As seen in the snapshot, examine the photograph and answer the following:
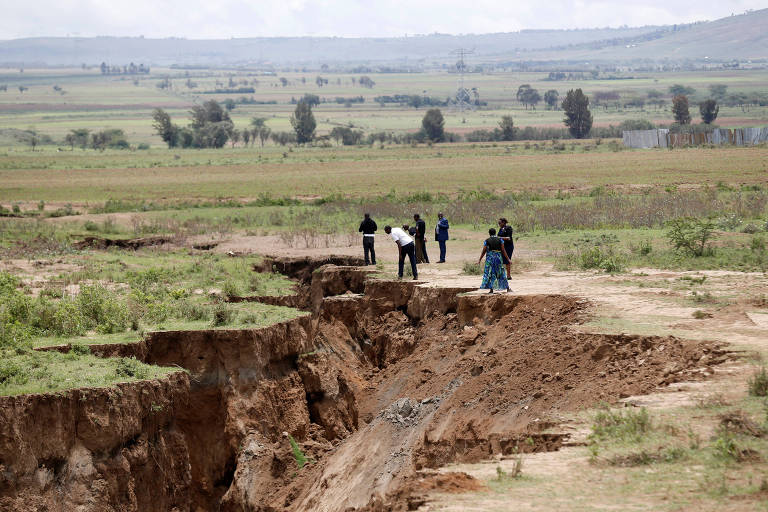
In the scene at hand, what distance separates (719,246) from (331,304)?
8867 millimetres

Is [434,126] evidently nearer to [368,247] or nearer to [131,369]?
[368,247]

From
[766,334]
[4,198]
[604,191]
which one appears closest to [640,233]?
[766,334]

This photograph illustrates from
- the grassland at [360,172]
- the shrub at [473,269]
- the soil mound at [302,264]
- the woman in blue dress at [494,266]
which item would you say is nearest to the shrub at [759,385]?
the woman in blue dress at [494,266]

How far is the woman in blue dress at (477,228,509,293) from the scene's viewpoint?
20.0 metres

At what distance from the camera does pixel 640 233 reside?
29.9 metres

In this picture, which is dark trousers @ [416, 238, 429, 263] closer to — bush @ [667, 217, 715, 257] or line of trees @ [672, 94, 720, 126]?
bush @ [667, 217, 715, 257]

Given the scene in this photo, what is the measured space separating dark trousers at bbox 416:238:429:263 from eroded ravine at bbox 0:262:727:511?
2.40 metres

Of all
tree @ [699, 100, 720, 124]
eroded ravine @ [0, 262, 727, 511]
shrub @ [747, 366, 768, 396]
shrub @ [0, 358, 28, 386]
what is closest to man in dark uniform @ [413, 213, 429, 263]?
eroded ravine @ [0, 262, 727, 511]

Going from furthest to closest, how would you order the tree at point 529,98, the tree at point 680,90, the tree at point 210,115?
the tree at point 529,98 → the tree at point 680,90 → the tree at point 210,115

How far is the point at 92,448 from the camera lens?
15.0 metres

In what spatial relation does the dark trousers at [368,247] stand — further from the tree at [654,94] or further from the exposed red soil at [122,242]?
Result: the tree at [654,94]

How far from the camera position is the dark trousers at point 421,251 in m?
25.8

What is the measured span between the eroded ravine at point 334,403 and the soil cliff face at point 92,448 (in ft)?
0.06

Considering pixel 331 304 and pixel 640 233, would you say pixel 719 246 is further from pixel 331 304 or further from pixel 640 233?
pixel 331 304
